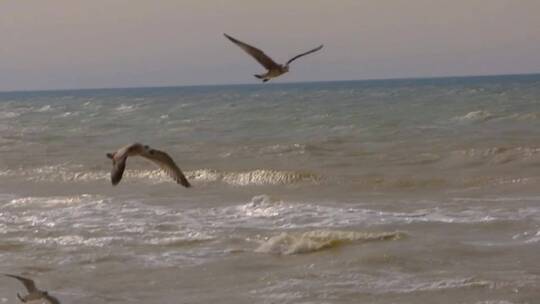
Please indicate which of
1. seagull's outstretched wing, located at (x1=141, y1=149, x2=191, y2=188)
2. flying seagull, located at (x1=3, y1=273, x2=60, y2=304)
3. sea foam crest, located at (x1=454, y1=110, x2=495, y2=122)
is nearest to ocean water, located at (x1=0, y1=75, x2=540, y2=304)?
flying seagull, located at (x1=3, y1=273, x2=60, y2=304)

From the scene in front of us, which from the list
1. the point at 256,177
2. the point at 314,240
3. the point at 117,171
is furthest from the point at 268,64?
the point at 256,177

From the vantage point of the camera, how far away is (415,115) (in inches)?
1485

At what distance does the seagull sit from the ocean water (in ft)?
6.94

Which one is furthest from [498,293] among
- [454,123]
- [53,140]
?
[53,140]

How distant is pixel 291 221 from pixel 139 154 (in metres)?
6.81

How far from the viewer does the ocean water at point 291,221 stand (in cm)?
971

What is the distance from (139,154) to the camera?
275 inches

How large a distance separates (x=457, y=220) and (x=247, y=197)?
15.2 ft

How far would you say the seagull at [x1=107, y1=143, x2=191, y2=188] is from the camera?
629cm

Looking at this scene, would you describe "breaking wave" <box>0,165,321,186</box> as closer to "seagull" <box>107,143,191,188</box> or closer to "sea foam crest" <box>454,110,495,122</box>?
"seagull" <box>107,143,191,188</box>

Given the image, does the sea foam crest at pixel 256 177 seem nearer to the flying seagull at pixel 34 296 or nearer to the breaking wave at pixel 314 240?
the breaking wave at pixel 314 240

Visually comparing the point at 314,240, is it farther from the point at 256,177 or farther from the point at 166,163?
the point at 256,177

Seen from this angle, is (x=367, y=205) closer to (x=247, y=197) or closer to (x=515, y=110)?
(x=247, y=197)

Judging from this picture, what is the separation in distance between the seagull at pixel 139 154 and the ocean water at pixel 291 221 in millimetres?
2114
